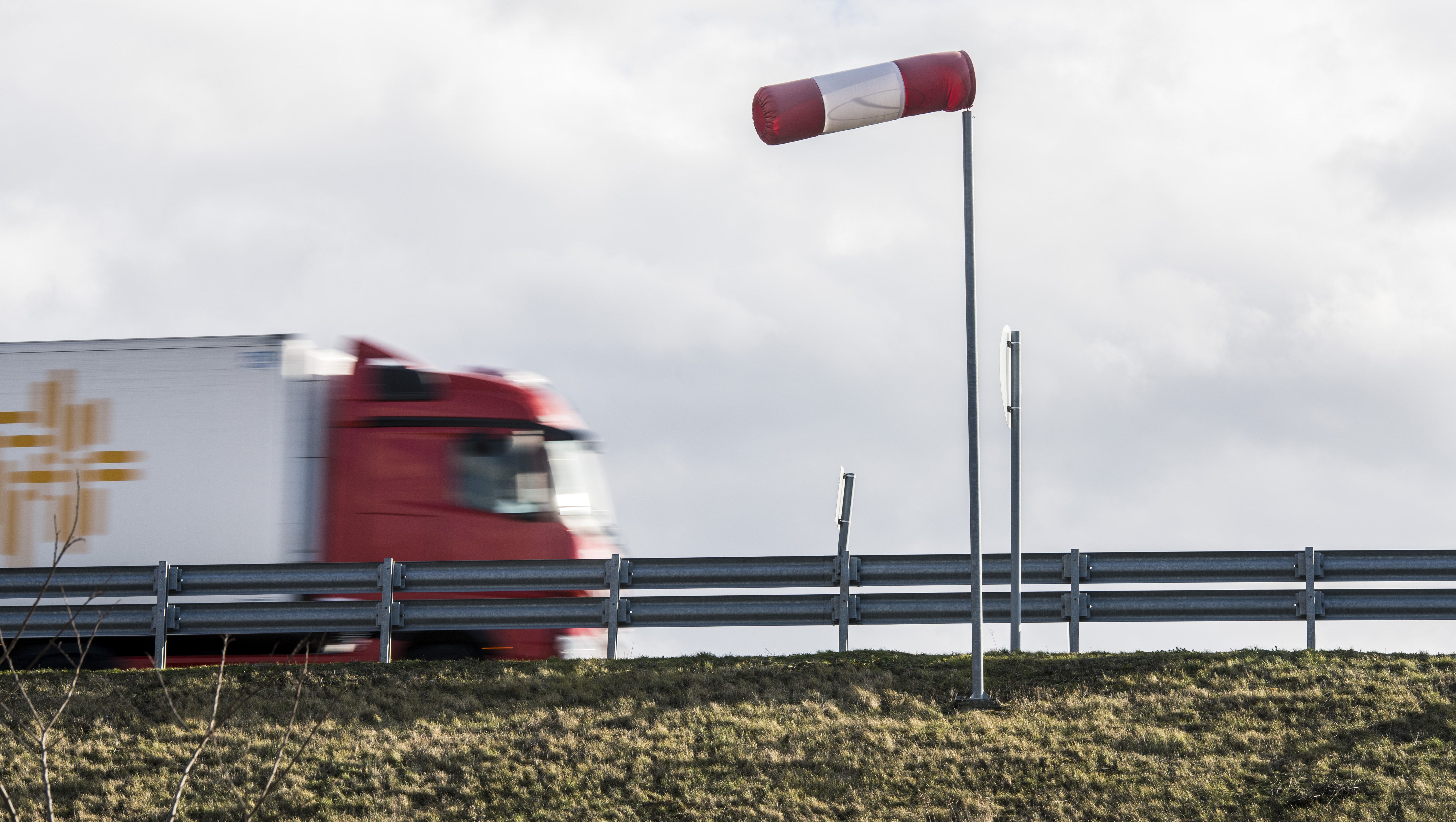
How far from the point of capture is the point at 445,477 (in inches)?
574

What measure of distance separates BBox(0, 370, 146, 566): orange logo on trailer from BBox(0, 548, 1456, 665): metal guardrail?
582mm

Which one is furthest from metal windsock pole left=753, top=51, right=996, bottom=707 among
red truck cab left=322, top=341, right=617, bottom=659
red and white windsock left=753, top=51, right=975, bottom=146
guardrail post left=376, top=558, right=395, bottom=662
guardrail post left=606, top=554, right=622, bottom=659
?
guardrail post left=376, top=558, right=395, bottom=662

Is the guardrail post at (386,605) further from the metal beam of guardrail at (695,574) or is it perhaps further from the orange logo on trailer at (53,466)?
the orange logo on trailer at (53,466)

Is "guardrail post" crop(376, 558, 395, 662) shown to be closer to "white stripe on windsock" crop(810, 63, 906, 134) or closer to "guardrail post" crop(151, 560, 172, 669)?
"guardrail post" crop(151, 560, 172, 669)

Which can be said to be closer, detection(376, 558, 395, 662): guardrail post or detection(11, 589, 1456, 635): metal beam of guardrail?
detection(11, 589, 1456, 635): metal beam of guardrail

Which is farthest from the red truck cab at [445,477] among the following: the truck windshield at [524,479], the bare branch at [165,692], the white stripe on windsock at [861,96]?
the white stripe on windsock at [861,96]

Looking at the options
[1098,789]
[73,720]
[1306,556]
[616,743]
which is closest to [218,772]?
[73,720]

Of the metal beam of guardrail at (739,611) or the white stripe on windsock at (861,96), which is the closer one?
the white stripe on windsock at (861,96)

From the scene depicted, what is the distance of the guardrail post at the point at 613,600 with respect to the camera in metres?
13.2

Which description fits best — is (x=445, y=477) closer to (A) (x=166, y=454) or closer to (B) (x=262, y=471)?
(B) (x=262, y=471)

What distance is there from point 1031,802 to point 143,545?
946 centimetres

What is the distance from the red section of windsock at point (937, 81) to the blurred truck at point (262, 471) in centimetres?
578

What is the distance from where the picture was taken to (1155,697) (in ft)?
37.9

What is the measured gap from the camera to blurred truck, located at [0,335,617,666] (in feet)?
46.3
